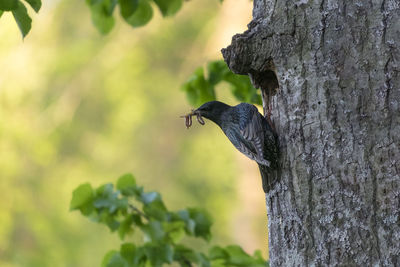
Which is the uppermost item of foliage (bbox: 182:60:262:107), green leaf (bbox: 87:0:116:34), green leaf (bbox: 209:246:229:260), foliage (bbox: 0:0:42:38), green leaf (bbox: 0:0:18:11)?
green leaf (bbox: 87:0:116:34)

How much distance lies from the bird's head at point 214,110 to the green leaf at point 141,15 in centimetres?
84

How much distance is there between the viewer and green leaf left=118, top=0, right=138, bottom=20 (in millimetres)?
2713

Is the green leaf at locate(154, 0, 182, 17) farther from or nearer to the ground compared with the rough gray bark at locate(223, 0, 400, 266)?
farther from the ground

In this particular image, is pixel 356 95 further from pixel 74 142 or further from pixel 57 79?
pixel 74 142

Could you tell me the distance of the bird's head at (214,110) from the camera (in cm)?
215

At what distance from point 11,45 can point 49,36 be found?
0.95 metres

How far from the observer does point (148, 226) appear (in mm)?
2525

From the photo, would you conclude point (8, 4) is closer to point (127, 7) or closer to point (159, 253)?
point (127, 7)

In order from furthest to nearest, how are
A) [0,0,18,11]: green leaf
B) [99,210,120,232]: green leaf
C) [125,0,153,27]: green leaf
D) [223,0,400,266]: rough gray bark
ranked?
[125,0,153,27]: green leaf → [99,210,120,232]: green leaf → [0,0,18,11]: green leaf → [223,0,400,266]: rough gray bark

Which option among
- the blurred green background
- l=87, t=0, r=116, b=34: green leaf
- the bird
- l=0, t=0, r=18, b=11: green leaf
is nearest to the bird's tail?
the bird

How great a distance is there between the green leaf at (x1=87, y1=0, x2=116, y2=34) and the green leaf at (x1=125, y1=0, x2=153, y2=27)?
0.11 m

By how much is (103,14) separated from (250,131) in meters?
1.32

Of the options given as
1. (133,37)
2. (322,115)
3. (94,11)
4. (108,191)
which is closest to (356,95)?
(322,115)

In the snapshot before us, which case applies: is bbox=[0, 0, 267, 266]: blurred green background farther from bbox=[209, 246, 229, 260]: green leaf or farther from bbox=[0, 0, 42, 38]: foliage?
bbox=[0, 0, 42, 38]: foliage
